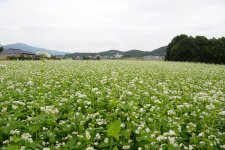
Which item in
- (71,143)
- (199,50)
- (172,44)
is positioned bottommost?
(71,143)

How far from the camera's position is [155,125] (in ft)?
21.7

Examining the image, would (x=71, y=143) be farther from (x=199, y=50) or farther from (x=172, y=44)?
(x=172, y=44)

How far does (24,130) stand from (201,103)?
5.91m

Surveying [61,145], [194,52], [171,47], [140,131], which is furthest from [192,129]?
[171,47]

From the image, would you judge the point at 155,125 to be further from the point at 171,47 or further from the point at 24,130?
Answer: the point at 171,47

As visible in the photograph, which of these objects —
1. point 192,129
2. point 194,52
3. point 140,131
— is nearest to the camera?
point 140,131

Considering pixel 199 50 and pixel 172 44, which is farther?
pixel 172 44

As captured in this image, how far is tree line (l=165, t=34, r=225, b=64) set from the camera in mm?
69188

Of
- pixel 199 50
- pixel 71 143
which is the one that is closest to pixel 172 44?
pixel 199 50

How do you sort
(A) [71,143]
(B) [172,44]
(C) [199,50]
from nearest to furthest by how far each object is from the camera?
(A) [71,143], (C) [199,50], (B) [172,44]

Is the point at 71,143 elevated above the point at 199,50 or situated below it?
below

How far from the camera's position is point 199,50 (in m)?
70.4

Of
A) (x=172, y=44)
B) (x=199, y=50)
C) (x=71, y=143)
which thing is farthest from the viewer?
(x=172, y=44)

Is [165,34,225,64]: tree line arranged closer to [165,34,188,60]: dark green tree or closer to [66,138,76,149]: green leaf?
[165,34,188,60]: dark green tree
